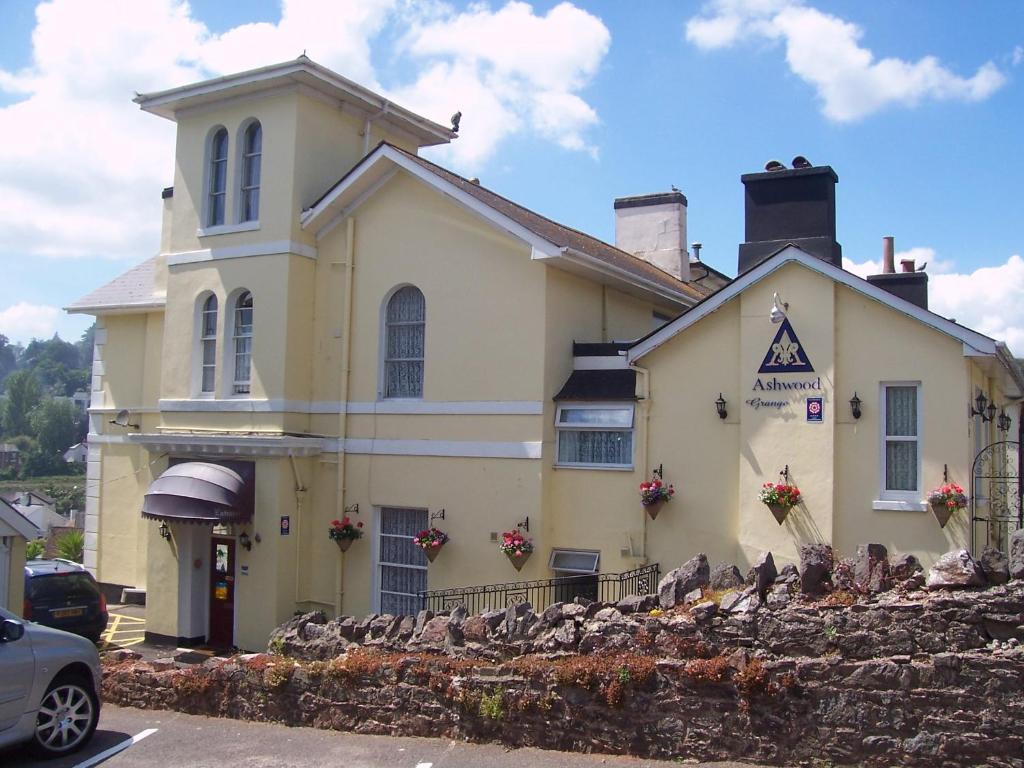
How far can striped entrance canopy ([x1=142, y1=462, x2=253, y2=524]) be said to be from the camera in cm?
1523

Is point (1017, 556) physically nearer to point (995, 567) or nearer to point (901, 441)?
point (995, 567)

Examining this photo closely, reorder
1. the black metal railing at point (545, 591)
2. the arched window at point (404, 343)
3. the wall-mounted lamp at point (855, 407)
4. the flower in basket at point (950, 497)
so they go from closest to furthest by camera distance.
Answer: the flower in basket at point (950, 497), the wall-mounted lamp at point (855, 407), the black metal railing at point (545, 591), the arched window at point (404, 343)

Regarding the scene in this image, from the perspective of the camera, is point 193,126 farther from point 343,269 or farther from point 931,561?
point 931,561

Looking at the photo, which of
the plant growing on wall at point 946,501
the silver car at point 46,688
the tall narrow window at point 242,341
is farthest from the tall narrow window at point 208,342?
the plant growing on wall at point 946,501

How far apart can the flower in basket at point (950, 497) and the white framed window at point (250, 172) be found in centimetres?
1184

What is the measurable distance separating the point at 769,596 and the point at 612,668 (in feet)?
4.79

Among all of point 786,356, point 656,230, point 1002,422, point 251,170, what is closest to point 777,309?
Result: point 786,356

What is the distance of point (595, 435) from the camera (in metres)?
14.3

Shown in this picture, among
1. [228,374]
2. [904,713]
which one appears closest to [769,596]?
[904,713]

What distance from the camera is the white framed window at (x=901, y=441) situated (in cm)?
1202

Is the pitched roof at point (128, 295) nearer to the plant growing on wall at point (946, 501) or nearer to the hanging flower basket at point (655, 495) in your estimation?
the hanging flower basket at point (655, 495)

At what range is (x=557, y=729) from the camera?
8.40 m

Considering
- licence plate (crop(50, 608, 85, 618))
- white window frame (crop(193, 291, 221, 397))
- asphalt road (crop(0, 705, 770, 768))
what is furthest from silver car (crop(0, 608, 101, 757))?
white window frame (crop(193, 291, 221, 397))

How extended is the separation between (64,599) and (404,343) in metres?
6.85
